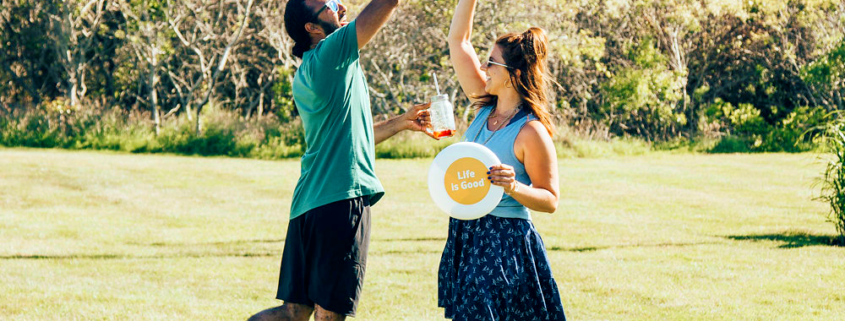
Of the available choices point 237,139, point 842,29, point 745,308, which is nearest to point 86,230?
point 745,308

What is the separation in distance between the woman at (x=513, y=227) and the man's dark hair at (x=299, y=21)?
29.9 inches

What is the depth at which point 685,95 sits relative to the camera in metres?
19.0

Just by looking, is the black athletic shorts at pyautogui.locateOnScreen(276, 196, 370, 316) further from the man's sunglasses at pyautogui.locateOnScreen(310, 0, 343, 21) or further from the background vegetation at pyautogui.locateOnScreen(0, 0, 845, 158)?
the background vegetation at pyautogui.locateOnScreen(0, 0, 845, 158)

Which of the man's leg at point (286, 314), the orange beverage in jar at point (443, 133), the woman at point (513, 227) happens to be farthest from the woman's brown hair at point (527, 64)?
the man's leg at point (286, 314)

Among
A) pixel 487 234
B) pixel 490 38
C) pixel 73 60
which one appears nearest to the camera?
pixel 487 234

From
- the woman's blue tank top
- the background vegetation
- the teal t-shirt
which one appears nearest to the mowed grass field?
the teal t-shirt

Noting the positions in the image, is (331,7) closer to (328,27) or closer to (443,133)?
(328,27)

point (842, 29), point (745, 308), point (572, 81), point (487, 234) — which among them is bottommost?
point (745, 308)

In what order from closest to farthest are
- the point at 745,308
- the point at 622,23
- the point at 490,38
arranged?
the point at 745,308, the point at 490,38, the point at 622,23

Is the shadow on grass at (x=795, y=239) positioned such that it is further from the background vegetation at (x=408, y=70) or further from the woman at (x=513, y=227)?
the background vegetation at (x=408, y=70)

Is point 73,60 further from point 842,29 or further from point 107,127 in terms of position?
point 842,29

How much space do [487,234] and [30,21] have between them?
55.7 ft

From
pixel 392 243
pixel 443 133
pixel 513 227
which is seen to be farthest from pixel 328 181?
pixel 392 243

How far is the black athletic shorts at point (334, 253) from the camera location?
3.35 metres
